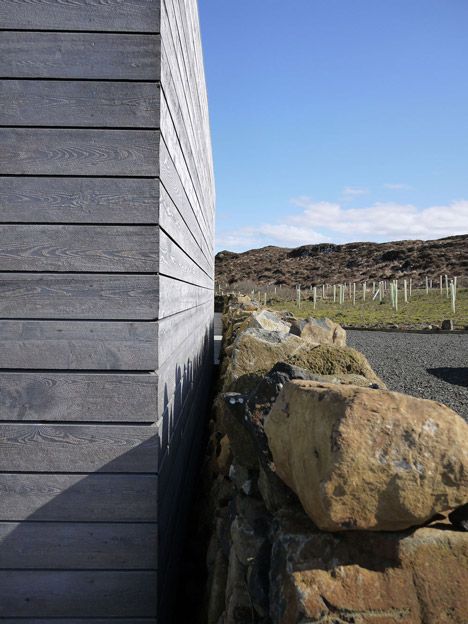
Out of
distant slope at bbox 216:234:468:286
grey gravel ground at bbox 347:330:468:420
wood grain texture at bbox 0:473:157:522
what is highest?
distant slope at bbox 216:234:468:286

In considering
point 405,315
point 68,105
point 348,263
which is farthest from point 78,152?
point 348,263

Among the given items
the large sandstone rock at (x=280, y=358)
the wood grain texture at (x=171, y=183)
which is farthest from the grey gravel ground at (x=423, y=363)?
the wood grain texture at (x=171, y=183)

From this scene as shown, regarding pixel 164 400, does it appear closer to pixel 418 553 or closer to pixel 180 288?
pixel 180 288

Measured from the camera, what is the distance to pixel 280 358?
392 centimetres

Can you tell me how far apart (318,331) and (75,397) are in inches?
217

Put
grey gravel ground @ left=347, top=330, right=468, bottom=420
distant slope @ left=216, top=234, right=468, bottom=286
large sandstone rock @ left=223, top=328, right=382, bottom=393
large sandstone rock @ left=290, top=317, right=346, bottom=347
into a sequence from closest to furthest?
large sandstone rock @ left=223, top=328, right=382, bottom=393 < large sandstone rock @ left=290, top=317, right=346, bottom=347 < grey gravel ground @ left=347, top=330, right=468, bottom=420 < distant slope @ left=216, top=234, right=468, bottom=286

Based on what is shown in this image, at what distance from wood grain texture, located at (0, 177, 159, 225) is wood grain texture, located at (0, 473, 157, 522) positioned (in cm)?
114

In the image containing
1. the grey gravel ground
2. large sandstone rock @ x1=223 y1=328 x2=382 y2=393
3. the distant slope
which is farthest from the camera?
the distant slope

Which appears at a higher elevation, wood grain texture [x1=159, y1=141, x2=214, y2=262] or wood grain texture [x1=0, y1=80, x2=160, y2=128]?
wood grain texture [x1=0, y1=80, x2=160, y2=128]

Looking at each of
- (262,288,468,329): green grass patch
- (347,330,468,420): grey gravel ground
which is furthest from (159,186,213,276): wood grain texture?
(262,288,468,329): green grass patch

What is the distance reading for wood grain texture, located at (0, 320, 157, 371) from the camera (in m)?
2.42

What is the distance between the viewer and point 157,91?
2.42 m

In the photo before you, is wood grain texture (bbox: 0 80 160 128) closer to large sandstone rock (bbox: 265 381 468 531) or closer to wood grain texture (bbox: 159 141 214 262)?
wood grain texture (bbox: 159 141 214 262)

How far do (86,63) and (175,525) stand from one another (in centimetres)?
256
